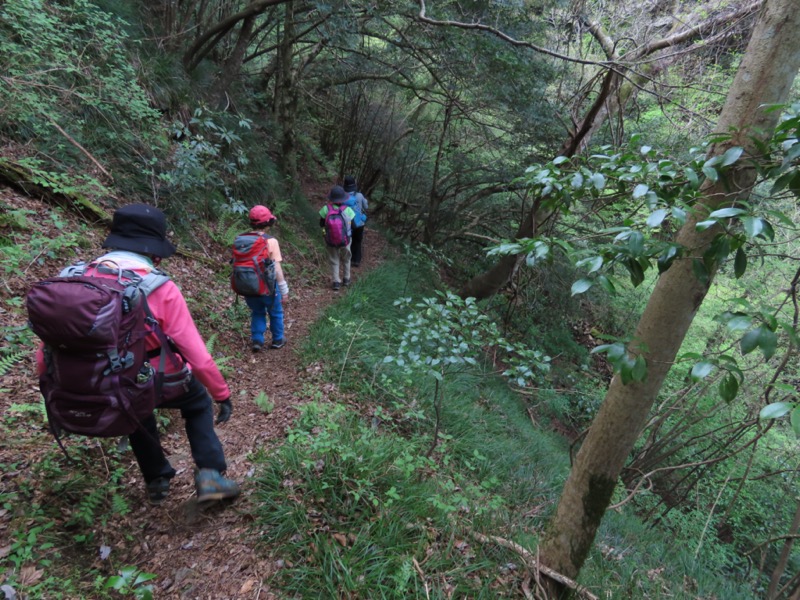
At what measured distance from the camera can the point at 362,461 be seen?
328 cm

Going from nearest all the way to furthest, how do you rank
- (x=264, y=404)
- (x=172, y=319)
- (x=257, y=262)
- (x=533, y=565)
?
(x=172, y=319), (x=533, y=565), (x=264, y=404), (x=257, y=262)

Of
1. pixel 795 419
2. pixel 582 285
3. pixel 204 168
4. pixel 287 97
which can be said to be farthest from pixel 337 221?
pixel 795 419

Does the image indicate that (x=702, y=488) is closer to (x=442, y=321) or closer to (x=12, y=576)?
(x=442, y=321)

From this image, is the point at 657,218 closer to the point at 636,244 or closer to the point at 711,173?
the point at 636,244

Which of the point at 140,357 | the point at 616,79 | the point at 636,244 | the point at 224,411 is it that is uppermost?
the point at 616,79

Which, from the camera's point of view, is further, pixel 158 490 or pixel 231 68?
pixel 231 68

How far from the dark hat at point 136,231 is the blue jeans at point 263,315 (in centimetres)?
268

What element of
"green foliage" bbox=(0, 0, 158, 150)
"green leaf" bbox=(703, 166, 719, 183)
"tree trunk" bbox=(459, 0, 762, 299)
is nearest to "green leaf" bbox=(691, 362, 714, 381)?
"green leaf" bbox=(703, 166, 719, 183)

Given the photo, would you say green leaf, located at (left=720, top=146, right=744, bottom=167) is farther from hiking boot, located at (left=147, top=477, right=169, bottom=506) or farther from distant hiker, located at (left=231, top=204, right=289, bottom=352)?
distant hiker, located at (left=231, top=204, right=289, bottom=352)

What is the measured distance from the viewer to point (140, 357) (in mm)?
2246

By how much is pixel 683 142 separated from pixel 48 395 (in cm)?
645

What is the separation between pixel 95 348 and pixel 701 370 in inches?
101

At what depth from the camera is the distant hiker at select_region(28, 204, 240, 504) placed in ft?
6.72

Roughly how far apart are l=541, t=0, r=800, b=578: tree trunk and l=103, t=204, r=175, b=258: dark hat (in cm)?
260
